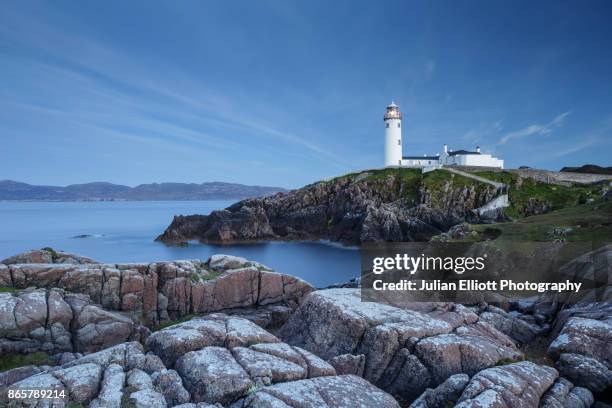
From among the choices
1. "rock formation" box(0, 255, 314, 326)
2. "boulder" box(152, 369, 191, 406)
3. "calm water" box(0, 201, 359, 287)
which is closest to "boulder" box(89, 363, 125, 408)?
"boulder" box(152, 369, 191, 406)

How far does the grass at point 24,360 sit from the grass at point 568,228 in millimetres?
30187

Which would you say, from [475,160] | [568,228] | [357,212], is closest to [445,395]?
[568,228]

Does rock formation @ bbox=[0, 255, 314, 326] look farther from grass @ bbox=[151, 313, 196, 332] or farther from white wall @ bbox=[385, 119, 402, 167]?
white wall @ bbox=[385, 119, 402, 167]

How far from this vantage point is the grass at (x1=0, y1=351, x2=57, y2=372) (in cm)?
1711

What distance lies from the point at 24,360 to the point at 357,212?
7263cm

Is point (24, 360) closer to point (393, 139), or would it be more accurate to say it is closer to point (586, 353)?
point (586, 353)

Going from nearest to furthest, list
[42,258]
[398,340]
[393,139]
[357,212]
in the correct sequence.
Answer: [398,340]
[42,258]
[357,212]
[393,139]

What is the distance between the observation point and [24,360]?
17266 mm

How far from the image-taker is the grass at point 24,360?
1711 centimetres

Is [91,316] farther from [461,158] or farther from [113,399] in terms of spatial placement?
[461,158]

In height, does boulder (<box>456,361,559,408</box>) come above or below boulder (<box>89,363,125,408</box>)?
below

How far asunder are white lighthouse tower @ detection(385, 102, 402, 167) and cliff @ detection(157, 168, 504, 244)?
52.0ft

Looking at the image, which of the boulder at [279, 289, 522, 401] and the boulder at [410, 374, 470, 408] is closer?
the boulder at [410, 374, 470, 408]

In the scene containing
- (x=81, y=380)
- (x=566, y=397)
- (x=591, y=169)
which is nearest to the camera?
(x=81, y=380)
